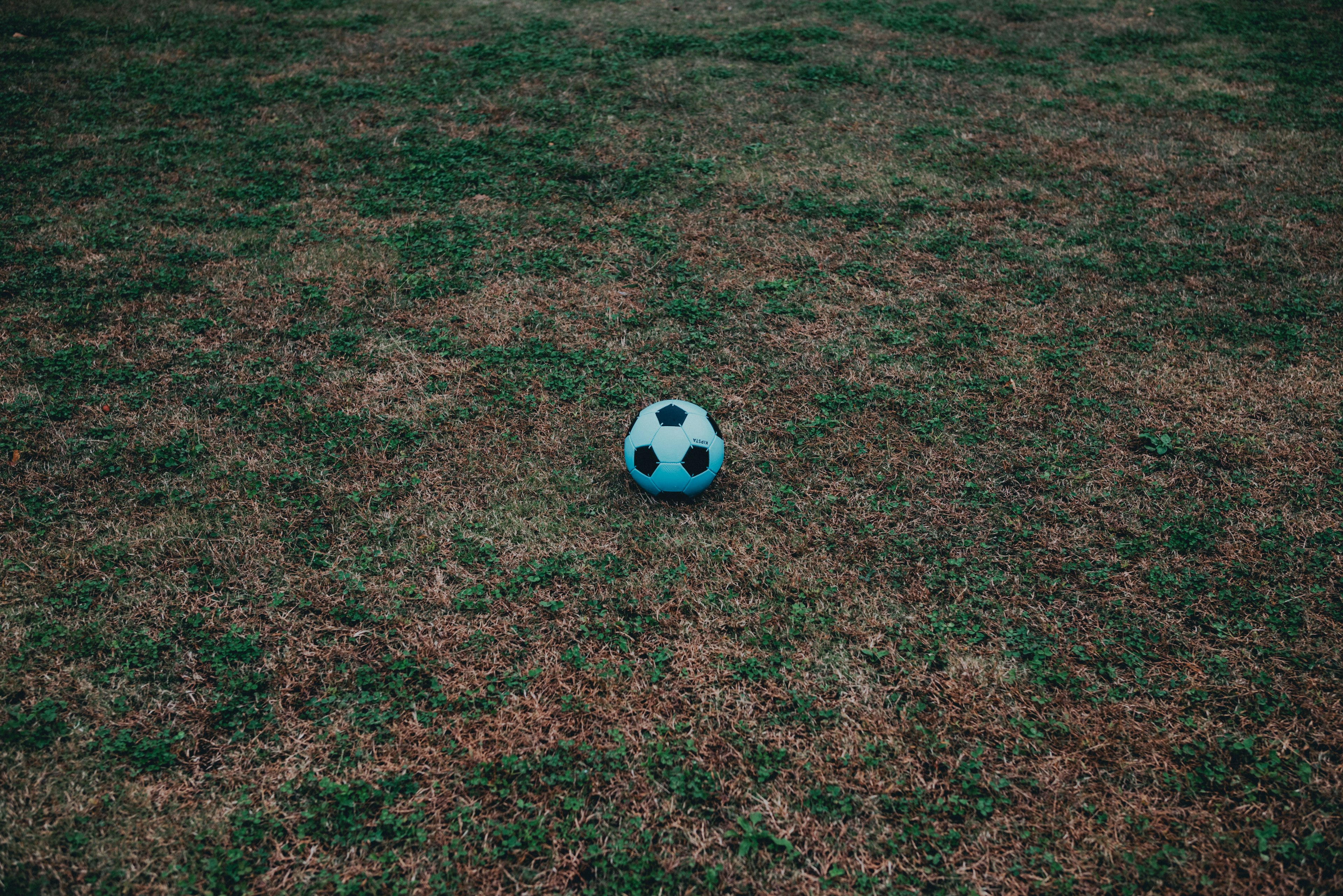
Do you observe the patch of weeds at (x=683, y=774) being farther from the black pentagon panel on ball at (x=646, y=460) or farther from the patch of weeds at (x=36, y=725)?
the patch of weeds at (x=36, y=725)

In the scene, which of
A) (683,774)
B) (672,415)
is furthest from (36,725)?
(672,415)

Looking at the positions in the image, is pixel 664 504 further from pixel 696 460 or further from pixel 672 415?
pixel 672 415

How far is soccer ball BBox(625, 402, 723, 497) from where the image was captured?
4.36m

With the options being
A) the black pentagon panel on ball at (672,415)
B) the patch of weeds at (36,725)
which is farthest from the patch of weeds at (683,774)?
the patch of weeds at (36,725)

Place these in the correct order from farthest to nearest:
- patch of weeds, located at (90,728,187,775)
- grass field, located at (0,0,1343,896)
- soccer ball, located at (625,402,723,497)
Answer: soccer ball, located at (625,402,723,497) → patch of weeds, located at (90,728,187,775) → grass field, located at (0,0,1343,896)

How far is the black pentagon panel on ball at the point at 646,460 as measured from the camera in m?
4.38

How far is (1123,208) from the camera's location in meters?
7.47

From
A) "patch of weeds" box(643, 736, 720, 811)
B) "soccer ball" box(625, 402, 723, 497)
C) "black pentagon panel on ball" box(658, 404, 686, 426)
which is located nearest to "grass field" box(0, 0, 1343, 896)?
"patch of weeds" box(643, 736, 720, 811)

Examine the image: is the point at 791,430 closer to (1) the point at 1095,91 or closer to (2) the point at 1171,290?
(2) the point at 1171,290

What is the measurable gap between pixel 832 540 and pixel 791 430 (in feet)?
3.06

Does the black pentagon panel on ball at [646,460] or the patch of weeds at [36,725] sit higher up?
the black pentagon panel on ball at [646,460]

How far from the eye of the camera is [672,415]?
14.6ft

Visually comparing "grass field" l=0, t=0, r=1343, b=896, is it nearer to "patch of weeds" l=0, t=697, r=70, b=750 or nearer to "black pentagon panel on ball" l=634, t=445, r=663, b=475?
"patch of weeds" l=0, t=697, r=70, b=750

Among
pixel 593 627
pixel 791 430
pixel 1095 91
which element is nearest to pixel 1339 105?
pixel 1095 91
